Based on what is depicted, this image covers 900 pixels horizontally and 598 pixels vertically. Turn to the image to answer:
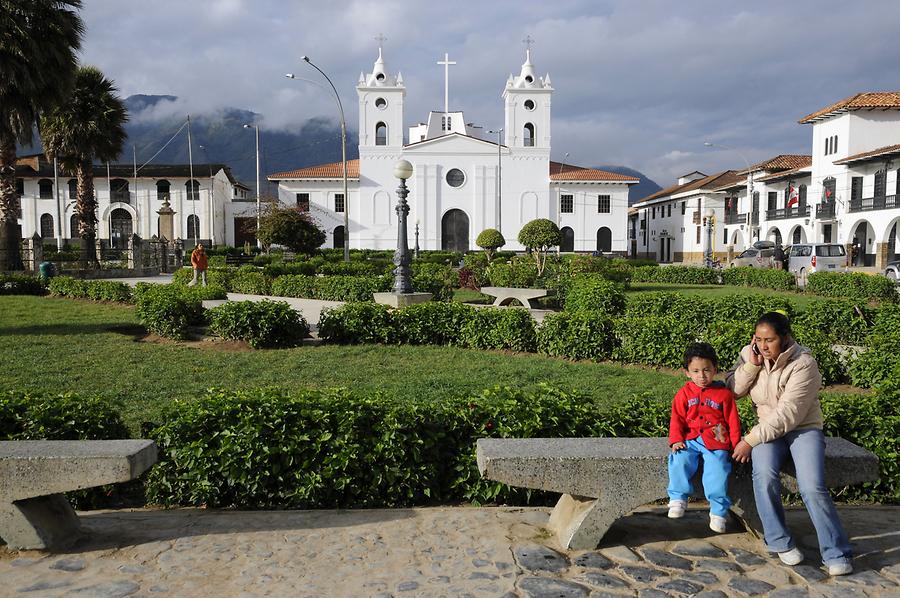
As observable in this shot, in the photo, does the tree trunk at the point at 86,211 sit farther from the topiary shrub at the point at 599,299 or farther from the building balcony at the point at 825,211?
the building balcony at the point at 825,211

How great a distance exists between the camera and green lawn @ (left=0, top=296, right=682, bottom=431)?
24.1 feet

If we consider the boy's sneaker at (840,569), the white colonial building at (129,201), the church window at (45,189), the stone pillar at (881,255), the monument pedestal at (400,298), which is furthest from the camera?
the church window at (45,189)

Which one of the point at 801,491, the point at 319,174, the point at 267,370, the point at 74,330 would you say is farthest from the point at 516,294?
the point at 319,174

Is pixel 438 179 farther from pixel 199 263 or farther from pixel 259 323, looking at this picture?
pixel 259 323

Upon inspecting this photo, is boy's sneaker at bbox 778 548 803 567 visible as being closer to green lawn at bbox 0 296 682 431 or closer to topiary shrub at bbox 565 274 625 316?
green lawn at bbox 0 296 682 431

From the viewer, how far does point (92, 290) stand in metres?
16.8

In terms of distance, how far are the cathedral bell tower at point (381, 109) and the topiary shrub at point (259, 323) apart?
4325 centimetres

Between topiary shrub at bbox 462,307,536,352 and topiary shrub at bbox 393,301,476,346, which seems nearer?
topiary shrub at bbox 462,307,536,352

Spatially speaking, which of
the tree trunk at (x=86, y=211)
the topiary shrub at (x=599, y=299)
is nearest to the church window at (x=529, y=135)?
the tree trunk at (x=86, y=211)

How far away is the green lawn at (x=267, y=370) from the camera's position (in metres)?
7.34

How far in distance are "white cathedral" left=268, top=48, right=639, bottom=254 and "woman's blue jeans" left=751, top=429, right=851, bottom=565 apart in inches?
1903

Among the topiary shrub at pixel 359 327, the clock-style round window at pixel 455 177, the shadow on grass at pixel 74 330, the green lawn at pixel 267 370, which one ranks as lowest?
the green lawn at pixel 267 370

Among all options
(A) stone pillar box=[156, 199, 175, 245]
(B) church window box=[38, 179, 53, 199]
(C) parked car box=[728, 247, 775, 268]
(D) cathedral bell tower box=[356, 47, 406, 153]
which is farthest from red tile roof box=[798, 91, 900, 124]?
(B) church window box=[38, 179, 53, 199]

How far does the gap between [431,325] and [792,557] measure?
734 cm
